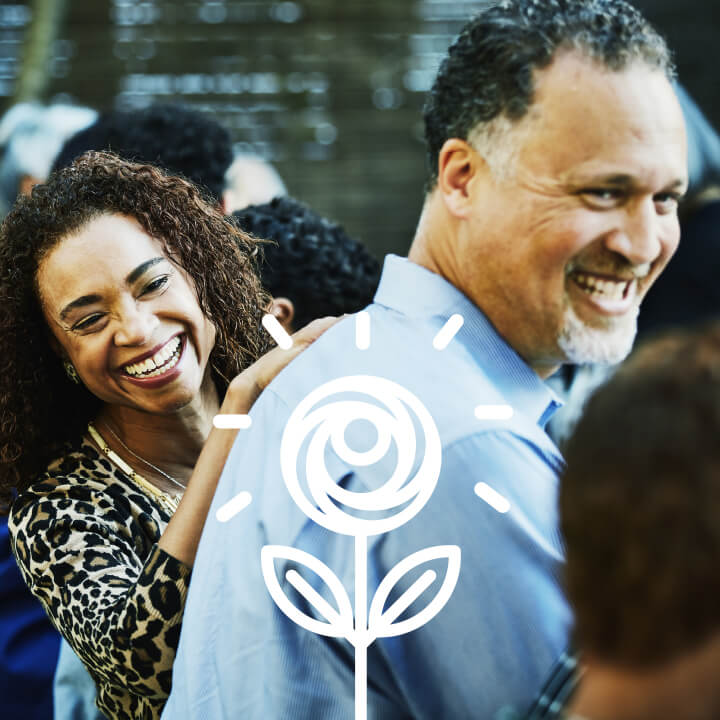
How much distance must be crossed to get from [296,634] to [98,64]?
20.0 ft

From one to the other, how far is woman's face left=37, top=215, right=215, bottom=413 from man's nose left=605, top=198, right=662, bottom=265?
0.84m

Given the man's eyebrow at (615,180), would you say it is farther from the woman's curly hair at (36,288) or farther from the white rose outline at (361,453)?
the woman's curly hair at (36,288)

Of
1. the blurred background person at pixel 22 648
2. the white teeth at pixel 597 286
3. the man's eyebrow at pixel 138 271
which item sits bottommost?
the blurred background person at pixel 22 648

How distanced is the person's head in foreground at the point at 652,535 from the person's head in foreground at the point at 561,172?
67 centimetres

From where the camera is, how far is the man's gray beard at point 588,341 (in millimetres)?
1589

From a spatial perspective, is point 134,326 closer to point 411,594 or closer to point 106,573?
point 106,573

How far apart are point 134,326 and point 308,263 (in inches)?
29.6

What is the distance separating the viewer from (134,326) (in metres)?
1.93

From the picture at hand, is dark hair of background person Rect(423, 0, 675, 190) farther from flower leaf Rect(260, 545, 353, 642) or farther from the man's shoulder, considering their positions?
flower leaf Rect(260, 545, 353, 642)

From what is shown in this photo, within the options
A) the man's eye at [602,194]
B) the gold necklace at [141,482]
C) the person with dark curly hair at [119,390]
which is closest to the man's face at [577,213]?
the man's eye at [602,194]

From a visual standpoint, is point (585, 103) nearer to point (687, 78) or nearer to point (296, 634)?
point (296, 634)

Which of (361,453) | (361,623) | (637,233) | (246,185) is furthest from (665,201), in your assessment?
(246,185)
